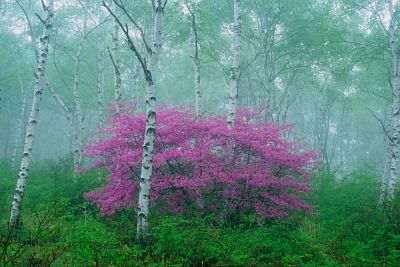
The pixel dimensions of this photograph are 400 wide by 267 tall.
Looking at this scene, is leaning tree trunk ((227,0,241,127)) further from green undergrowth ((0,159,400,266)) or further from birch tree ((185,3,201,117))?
green undergrowth ((0,159,400,266))

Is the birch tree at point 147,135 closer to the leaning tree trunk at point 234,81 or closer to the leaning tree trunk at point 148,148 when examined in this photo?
the leaning tree trunk at point 148,148

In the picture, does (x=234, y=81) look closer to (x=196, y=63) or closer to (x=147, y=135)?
(x=196, y=63)

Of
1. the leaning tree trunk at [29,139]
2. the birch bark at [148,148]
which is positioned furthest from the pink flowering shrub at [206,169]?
the leaning tree trunk at [29,139]

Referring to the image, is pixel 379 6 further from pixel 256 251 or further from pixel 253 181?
pixel 256 251

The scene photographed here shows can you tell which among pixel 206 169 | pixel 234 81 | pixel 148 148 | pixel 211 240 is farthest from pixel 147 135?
pixel 234 81

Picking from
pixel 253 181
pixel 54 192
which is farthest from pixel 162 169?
pixel 54 192

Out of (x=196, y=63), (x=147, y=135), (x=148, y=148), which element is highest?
(x=196, y=63)

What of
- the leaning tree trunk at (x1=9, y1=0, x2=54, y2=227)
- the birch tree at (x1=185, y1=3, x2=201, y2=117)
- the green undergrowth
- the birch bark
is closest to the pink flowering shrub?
the green undergrowth

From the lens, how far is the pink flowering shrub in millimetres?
9078

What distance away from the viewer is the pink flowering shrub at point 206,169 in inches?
357

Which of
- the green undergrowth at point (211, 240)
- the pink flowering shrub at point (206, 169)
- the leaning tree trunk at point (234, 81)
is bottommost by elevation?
the green undergrowth at point (211, 240)

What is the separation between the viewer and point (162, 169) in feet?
32.5

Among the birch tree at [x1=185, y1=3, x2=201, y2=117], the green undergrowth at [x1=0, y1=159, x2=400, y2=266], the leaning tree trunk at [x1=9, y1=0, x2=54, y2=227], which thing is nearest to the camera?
the green undergrowth at [x1=0, y1=159, x2=400, y2=266]

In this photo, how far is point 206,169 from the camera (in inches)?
354
